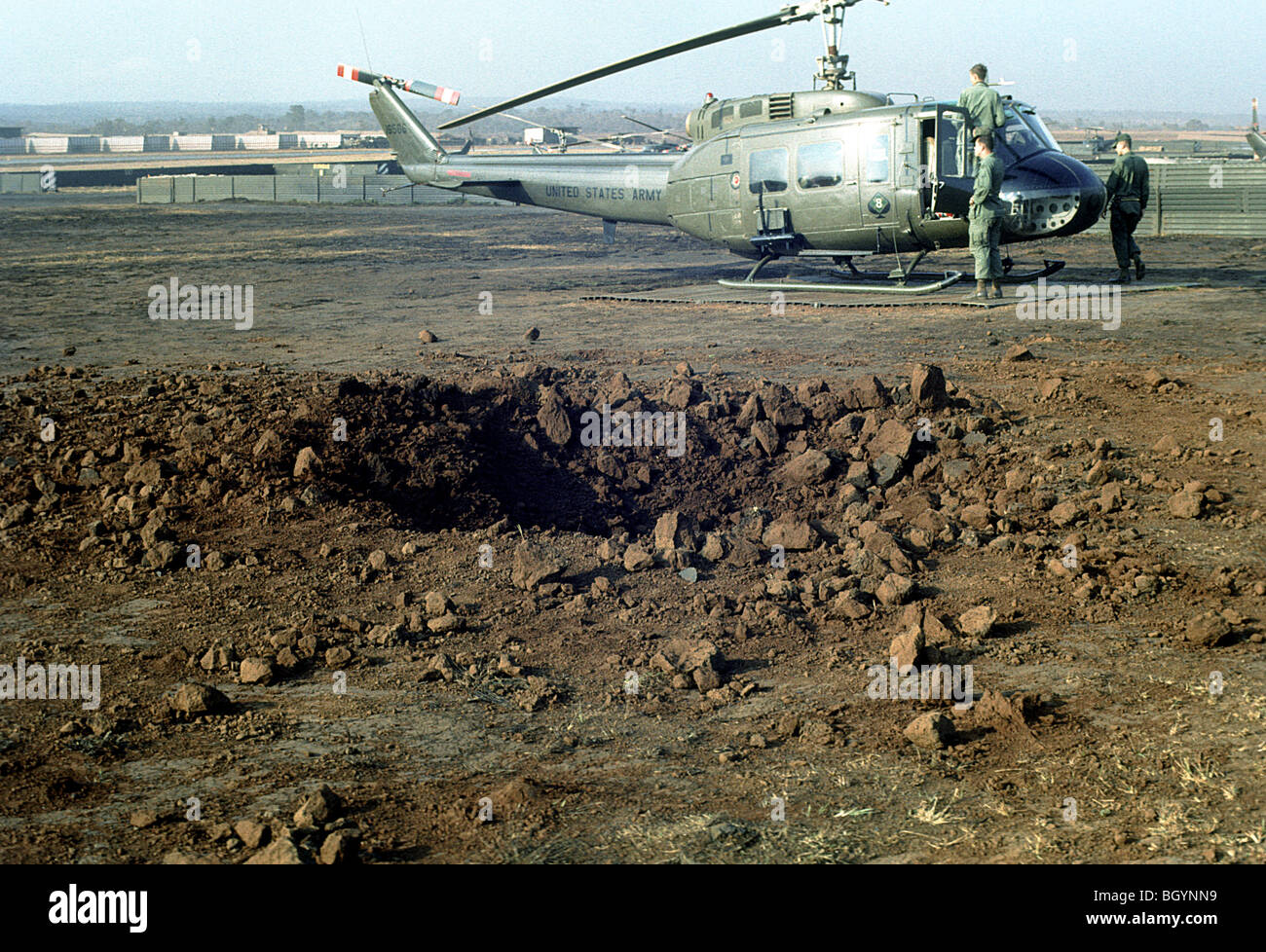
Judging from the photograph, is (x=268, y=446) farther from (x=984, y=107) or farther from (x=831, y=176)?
(x=984, y=107)

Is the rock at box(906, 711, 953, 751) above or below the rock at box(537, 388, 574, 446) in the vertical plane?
below

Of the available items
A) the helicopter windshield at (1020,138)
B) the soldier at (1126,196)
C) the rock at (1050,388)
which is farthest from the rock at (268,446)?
the soldier at (1126,196)

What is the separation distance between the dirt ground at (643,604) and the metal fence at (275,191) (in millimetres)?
34009

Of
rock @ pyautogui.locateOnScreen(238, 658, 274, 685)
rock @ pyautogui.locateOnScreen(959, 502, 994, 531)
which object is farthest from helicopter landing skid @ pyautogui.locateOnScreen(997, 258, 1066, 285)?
rock @ pyautogui.locateOnScreen(238, 658, 274, 685)

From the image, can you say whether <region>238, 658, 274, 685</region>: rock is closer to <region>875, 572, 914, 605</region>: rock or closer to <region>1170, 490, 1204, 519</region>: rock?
<region>875, 572, 914, 605</region>: rock

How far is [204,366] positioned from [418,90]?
1101 centimetres

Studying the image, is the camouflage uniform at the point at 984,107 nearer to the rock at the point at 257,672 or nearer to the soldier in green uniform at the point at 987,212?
the soldier in green uniform at the point at 987,212

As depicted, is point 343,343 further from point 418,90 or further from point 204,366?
point 418,90

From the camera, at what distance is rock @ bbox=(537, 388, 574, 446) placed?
8.77 m

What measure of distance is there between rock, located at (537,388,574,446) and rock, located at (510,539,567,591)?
223 cm

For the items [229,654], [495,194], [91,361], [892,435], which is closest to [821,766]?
[229,654]

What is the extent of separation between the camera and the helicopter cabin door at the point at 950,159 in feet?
48.8

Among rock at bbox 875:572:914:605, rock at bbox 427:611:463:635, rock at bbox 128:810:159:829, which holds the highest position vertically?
rock at bbox 875:572:914:605

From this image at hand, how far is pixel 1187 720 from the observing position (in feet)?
15.3
